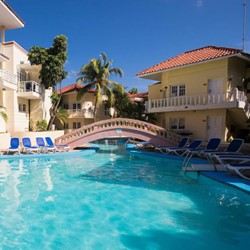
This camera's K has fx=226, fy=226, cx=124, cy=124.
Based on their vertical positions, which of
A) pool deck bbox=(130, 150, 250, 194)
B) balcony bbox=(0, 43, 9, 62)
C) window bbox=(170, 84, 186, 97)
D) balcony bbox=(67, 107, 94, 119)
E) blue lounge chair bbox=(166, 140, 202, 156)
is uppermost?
balcony bbox=(0, 43, 9, 62)

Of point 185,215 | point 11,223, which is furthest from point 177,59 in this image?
point 11,223

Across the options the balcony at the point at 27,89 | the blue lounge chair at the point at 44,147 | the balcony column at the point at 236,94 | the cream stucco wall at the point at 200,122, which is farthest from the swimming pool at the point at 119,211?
the balcony at the point at 27,89

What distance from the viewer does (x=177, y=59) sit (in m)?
23.1

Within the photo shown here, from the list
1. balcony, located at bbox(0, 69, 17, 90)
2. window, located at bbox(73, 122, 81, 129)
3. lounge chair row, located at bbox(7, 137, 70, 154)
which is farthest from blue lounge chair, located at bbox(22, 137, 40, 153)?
window, located at bbox(73, 122, 81, 129)

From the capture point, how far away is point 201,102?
772 inches

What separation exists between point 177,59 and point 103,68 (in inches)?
404

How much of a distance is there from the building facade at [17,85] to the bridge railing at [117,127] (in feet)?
25.1

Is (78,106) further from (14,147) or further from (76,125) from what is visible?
(14,147)

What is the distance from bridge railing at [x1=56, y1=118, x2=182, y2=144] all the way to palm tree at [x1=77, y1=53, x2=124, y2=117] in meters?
10.8

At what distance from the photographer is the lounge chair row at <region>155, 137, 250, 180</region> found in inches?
360

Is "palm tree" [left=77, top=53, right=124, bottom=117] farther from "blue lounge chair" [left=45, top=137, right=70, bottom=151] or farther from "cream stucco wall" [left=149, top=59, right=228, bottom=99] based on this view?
"blue lounge chair" [left=45, top=137, right=70, bottom=151]

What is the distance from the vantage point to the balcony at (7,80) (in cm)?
2045

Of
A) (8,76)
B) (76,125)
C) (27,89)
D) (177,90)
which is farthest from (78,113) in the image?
(177,90)

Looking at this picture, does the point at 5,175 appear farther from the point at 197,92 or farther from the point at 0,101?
the point at 197,92
